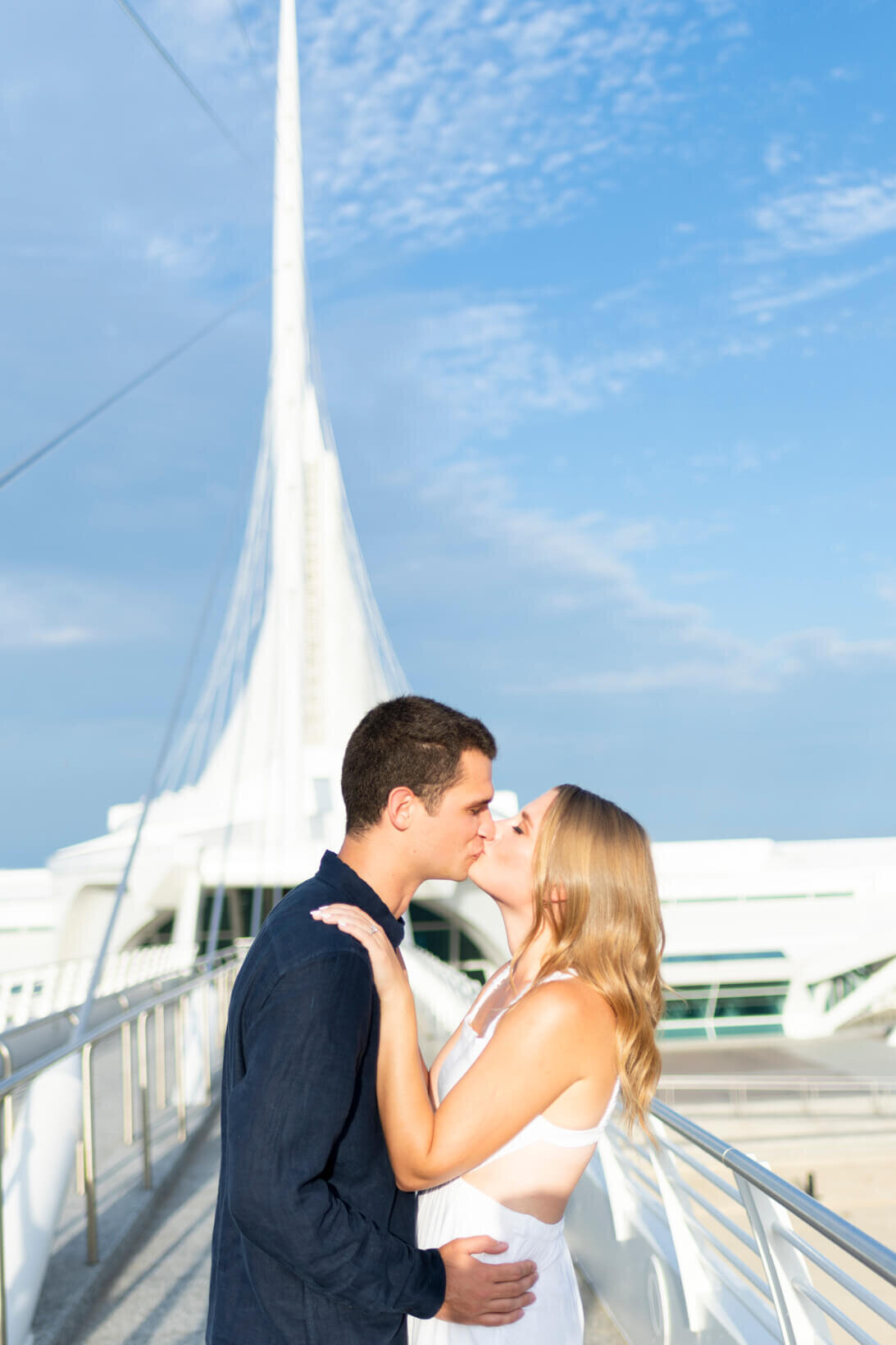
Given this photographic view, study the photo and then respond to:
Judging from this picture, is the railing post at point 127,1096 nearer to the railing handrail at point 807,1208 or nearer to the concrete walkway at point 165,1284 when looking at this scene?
the concrete walkway at point 165,1284

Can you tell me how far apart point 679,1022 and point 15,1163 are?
83.2 ft

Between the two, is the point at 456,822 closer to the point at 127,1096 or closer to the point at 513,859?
the point at 513,859

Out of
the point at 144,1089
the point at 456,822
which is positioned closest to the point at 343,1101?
the point at 456,822

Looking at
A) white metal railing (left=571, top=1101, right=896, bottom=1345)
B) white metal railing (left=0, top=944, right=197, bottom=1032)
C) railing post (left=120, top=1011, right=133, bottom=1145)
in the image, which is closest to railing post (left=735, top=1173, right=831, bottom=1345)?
white metal railing (left=571, top=1101, right=896, bottom=1345)

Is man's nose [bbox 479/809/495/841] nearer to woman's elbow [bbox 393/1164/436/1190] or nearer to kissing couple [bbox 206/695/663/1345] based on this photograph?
kissing couple [bbox 206/695/663/1345]

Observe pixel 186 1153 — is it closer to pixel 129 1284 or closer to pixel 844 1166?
pixel 129 1284

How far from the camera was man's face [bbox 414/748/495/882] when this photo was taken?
1566mm

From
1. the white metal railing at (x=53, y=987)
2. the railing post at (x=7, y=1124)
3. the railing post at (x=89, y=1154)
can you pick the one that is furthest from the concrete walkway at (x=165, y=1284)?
the white metal railing at (x=53, y=987)

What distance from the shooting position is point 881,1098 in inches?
640

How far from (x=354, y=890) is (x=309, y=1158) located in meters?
0.34

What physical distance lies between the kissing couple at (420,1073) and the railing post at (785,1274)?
44cm

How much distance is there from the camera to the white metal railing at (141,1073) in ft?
→ 10.2

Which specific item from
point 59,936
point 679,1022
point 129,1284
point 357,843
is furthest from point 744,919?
point 357,843

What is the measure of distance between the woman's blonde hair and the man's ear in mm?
283
